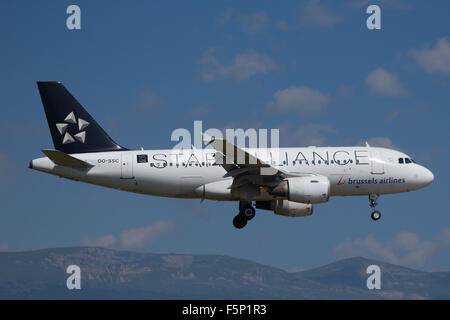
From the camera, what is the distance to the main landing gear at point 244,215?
46.1 m

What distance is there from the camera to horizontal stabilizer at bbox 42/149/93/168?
43.7 meters

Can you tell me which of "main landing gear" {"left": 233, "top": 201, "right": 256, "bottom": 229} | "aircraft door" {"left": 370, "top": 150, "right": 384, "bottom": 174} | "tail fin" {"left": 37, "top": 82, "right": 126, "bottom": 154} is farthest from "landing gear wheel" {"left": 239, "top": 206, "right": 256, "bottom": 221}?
"tail fin" {"left": 37, "top": 82, "right": 126, "bottom": 154}

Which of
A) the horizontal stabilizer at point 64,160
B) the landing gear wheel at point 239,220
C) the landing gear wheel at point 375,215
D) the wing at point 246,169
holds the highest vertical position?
the horizontal stabilizer at point 64,160

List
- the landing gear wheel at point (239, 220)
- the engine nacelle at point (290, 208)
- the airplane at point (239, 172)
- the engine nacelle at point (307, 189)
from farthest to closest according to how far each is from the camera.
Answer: the engine nacelle at point (290, 208) < the landing gear wheel at point (239, 220) < the airplane at point (239, 172) < the engine nacelle at point (307, 189)

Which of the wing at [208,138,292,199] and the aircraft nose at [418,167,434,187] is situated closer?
the wing at [208,138,292,199]

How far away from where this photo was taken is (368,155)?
151ft

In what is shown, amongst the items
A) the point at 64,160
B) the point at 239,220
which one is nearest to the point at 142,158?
the point at 64,160

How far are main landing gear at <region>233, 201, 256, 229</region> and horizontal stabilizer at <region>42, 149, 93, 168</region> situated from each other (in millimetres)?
10303

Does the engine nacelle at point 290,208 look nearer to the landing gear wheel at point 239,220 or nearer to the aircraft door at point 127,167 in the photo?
the landing gear wheel at point 239,220

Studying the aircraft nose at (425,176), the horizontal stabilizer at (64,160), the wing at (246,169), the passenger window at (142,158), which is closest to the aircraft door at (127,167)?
the passenger window at (142,158)

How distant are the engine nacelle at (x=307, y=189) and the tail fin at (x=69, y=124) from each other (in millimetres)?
11959

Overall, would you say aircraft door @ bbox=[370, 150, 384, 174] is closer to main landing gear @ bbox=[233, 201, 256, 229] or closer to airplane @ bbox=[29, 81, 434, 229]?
airplane @ bbox=[29, 81, 434, 229]
